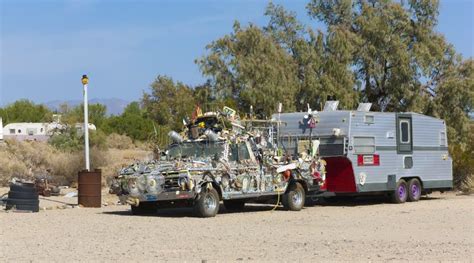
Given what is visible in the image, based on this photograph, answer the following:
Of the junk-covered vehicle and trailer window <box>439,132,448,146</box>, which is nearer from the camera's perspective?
the junk-covered vehicle

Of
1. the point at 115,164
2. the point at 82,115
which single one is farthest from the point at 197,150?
the point at 82,115

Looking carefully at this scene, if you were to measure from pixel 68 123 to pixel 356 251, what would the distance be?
110 ft

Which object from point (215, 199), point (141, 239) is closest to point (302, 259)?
point (141, 239)

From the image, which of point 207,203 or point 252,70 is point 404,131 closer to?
point 207,203

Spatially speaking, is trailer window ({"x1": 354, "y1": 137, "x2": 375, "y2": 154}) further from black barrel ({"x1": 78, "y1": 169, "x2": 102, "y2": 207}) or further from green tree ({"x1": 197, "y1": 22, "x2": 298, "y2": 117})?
green tree ({"x1": 197, "y1": 22, "x2": 298, "y2": 117})

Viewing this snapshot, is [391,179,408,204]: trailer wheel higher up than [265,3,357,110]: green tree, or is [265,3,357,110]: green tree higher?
[265,3,357,110]: green tree

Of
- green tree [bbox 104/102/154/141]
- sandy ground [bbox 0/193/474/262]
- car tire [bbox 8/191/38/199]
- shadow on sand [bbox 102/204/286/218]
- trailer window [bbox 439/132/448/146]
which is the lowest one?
sandy ground [bbox 0/193/474/262]

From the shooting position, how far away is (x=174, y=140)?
19.8m

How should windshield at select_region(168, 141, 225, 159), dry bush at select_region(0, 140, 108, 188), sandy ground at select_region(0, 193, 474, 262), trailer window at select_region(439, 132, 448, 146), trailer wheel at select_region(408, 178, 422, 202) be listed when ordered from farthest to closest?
dry bush at select_region(0, 140, 108, 188) < trailer window at select_region(439, 132, 448, 146) < trailer wheel at select_region(408, 178, 422, 202) < windshield at select_region(168, 141, 225, 159) < sandy ground at select_region(0, 193, 474, 262)

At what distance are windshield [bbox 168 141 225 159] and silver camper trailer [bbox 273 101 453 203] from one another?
305 cm

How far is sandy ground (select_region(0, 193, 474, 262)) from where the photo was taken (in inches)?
455

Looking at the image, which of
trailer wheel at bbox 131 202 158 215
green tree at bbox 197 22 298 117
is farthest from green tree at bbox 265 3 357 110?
trailer wheel at bbox 131 202 158 215

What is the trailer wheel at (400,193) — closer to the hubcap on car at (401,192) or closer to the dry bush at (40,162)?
the hubcap on car at (401,192)

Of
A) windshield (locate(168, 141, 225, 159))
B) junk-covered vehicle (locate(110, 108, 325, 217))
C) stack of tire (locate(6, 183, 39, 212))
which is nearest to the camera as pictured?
junk-covered vehicle (locate(110, 108, 325, 217))
